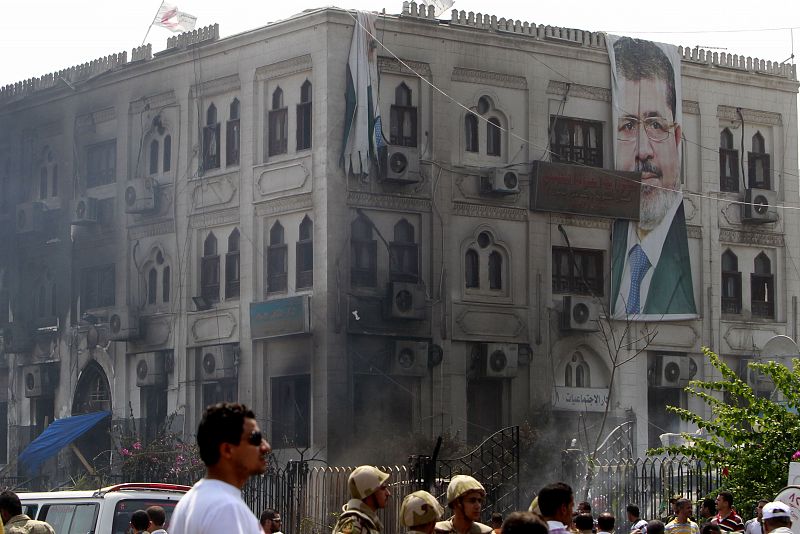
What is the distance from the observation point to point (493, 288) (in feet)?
107

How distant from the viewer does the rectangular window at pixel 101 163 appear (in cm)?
3597

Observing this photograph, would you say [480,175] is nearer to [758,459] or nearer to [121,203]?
[121,203]

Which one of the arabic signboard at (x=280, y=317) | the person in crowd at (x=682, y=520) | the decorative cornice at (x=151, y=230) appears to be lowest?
the person in crowd at (x=682, y=520)

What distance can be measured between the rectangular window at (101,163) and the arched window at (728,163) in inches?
569

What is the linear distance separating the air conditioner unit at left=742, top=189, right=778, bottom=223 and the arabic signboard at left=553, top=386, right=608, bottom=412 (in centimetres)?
596

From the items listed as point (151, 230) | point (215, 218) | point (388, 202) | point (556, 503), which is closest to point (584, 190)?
point (388, 202)

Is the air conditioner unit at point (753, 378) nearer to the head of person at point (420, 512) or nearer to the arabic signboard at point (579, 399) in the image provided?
the arabic signboard at point (579, 399)

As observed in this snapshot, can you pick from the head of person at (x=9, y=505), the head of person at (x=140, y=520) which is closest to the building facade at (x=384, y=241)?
the head of person at (x=140, y=520)

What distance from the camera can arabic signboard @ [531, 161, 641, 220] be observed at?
3294 centimetres

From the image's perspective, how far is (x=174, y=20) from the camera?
34312 mm

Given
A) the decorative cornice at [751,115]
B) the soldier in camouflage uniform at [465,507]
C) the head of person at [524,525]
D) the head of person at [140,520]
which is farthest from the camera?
the decorative cornice at [751,115]

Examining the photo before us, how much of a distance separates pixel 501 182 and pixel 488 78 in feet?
7.74

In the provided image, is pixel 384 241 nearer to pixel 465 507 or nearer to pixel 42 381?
pixel 42 381

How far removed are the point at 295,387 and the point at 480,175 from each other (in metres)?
6.11
